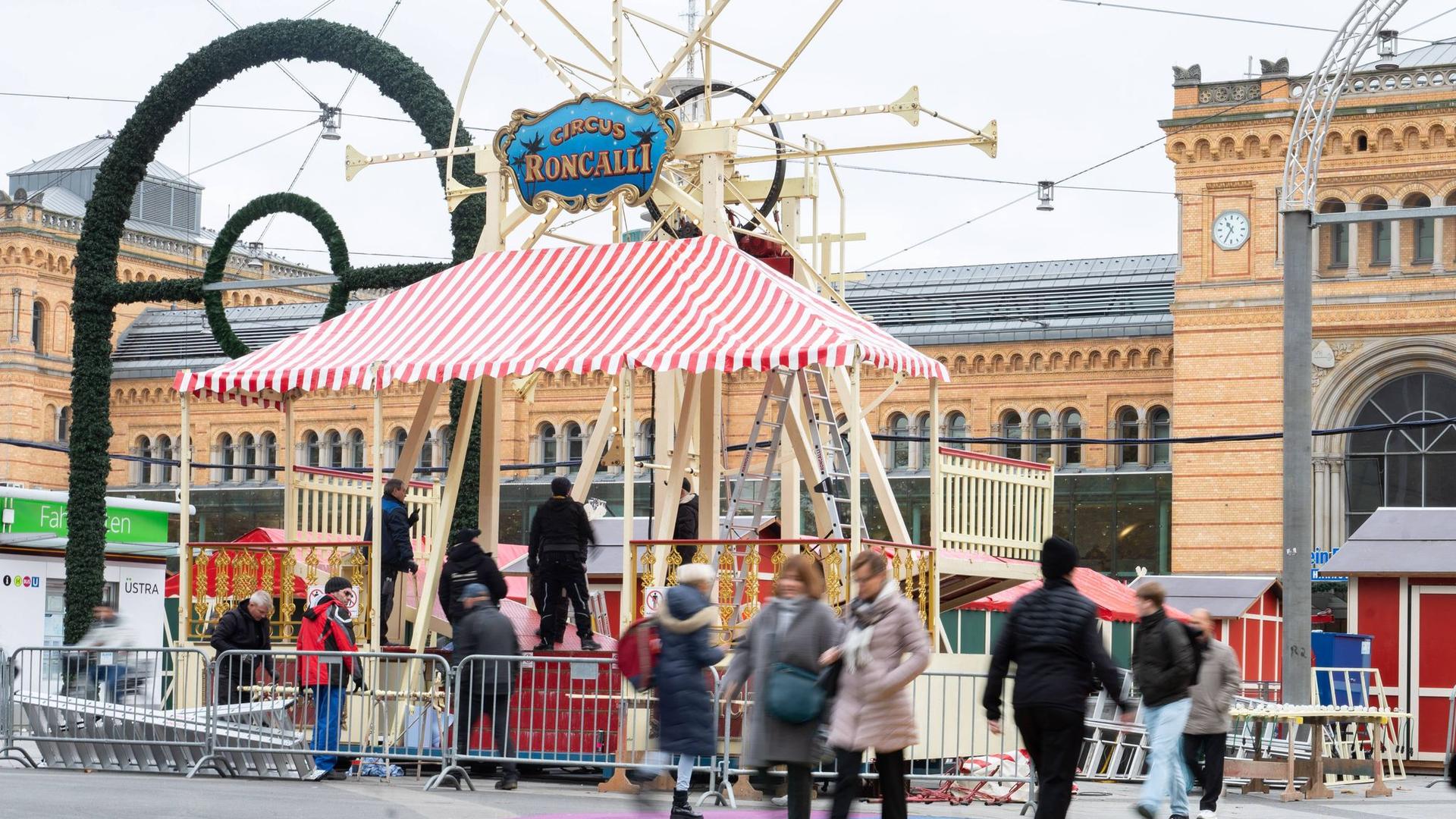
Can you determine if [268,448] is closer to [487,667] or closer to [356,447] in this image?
[356,447]

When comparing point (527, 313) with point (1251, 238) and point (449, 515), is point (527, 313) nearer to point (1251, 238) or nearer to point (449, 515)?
point (449, 515)

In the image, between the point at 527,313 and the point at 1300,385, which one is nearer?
the point at 527,313

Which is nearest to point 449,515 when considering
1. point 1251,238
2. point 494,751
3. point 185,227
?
point 494,751

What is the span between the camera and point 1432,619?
2255 cm

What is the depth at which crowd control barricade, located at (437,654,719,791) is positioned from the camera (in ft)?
48.0

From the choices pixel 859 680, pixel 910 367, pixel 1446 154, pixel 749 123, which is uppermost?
pixel 1446 154

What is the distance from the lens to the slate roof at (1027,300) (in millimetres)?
44250

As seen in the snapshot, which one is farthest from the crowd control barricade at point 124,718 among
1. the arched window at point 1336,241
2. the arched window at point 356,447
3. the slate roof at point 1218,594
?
the arched window at point 356,447

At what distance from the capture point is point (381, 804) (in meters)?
13.1

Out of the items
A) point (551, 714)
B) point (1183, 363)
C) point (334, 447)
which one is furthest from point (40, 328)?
point (551, 714)

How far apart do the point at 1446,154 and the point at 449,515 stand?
2688cm

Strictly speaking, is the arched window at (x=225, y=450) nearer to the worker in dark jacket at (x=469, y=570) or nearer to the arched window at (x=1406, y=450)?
the arched window at (x=1406, y=450)

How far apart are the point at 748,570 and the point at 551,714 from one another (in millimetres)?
1946

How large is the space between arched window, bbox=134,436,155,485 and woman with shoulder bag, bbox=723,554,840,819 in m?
47.1
